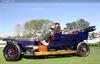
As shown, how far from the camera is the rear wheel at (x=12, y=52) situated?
13.8 ft

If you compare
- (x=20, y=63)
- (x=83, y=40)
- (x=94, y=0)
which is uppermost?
(x=94, y=0)

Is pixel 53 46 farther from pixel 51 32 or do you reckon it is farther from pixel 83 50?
pixel 83 50

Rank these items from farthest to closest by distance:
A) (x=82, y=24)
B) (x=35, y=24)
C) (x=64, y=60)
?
(x=64, y=60) → (x=82, y=24) → (x=35, y=24)

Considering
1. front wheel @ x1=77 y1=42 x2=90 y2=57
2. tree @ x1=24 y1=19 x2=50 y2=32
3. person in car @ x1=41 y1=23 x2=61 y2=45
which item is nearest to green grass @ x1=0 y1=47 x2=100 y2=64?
front wheel @ x1=77 y1=42 x2=90 y2=57

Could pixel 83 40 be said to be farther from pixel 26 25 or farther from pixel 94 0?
pixel 26 25

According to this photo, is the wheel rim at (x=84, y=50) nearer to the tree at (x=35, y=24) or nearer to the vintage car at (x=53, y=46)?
the vintage car at (x=53, y=46)

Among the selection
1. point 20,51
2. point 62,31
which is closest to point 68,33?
point 62,31

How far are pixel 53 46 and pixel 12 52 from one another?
0.61 metres

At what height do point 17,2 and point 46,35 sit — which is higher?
point 17,2

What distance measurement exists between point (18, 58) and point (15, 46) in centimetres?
21

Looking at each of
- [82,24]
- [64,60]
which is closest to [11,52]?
[64,60]

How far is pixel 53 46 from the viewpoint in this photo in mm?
4402

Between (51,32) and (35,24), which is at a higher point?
(35,24)

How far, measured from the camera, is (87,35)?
446 cm
